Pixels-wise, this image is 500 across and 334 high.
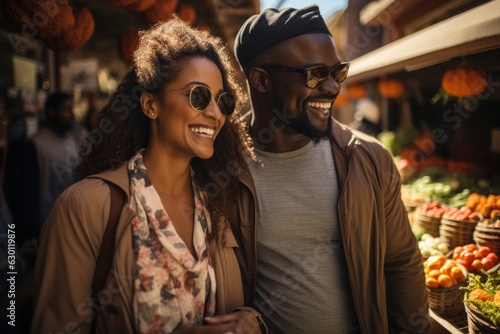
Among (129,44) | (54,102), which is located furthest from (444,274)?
(54,102)

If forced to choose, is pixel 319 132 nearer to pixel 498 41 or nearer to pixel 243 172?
pixel 243 172

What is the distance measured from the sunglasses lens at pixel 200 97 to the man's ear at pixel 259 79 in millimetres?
585

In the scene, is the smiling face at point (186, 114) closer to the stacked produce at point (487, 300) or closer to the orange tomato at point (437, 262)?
the stacked produce at point (487, 300)

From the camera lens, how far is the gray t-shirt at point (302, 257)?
1946mm

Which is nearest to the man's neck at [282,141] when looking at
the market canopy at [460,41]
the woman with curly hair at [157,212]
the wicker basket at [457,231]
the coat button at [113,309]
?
the woman with curly hair at [157,212]

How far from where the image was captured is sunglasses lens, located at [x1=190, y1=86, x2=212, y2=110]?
1698 millimetres

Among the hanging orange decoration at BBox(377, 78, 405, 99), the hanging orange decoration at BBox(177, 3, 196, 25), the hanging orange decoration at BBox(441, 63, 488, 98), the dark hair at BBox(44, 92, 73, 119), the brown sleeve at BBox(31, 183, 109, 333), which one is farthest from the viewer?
the hanging orange decoration at BBox(377, 78, 405, 99)

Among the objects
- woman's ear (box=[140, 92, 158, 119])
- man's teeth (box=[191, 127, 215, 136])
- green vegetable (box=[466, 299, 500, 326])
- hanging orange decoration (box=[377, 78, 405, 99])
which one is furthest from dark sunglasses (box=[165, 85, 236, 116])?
hanging orange decoration (box=[377, 78, 405, 99])

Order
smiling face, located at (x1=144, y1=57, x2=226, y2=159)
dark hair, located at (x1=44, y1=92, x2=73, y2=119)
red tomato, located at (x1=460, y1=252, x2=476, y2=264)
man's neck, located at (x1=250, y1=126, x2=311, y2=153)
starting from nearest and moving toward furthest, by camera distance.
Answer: smiling face, located at (x1=144, y1=57, x2=226, y2=159)
man's neck, located at (x1=250, y1=126, x2=311, y2=153)
red tomato, located at (x1=460, y1=252, x2=476, y2=264)
dark hair, located at (x1=44, y1=92, x2=73, y2=119)

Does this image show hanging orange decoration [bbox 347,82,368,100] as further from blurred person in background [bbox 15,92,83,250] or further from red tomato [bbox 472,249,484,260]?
blurred person in background [bbox 15,92,83,250]

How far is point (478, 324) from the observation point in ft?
6.88

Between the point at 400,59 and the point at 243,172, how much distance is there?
2454 millimetres

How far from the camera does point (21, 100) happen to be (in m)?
5.02

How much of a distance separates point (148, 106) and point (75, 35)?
1.50 metres
